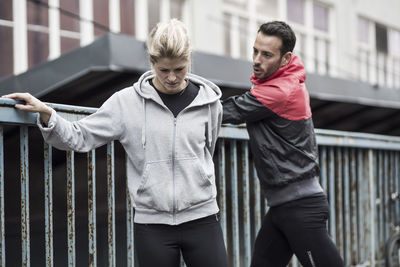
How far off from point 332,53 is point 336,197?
44.1 ft

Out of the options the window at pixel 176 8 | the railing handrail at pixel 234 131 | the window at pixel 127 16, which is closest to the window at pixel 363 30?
the window at pixel 176 8

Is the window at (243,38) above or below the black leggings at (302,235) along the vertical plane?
above

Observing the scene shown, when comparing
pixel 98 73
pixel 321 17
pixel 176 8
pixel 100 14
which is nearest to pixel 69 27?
pixel 100 14

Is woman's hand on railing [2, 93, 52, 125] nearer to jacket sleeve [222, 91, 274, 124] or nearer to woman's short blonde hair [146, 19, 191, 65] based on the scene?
woman's short blonde hair [146, 19, 191, 65]

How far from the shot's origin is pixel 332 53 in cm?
1758

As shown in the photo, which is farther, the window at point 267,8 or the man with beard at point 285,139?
the window at point 267,8

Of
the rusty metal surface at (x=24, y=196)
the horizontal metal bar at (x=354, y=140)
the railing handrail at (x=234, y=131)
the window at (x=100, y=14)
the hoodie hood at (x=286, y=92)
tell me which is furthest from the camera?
the window at (x=100, y=14)

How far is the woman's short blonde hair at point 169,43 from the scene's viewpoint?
2320 mm

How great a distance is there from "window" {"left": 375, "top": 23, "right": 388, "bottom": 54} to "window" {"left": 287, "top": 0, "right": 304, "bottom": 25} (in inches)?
170

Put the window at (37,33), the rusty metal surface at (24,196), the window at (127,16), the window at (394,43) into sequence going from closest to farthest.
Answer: the rusty metal surface at (24,196) < the window at (37,33) < the window at (127,16) < the window at (394,43)

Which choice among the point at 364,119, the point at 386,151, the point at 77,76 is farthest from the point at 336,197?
the point at 364,119

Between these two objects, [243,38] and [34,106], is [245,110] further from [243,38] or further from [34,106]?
[243,38]

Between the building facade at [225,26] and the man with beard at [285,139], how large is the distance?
4.78 metres

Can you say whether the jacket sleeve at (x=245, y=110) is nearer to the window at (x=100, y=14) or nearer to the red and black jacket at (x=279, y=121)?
the red and black jacket at (x=279, y=121)
